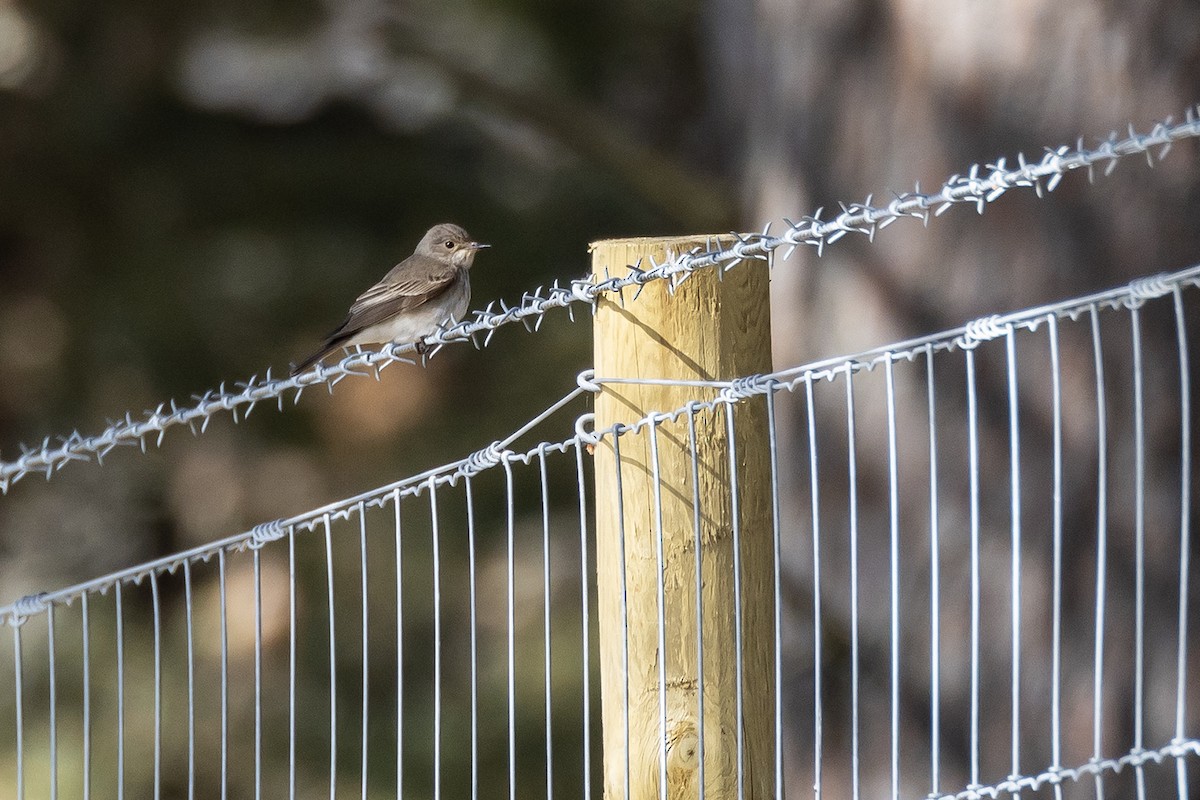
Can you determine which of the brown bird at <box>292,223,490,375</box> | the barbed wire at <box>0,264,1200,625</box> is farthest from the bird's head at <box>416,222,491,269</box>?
the barbed wire at <box>0,264,1200,625</box>

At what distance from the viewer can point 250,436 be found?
5.83m

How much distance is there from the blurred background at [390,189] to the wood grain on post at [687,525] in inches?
75.3

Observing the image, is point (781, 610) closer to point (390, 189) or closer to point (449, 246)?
point (449, 246)

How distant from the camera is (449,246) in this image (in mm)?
4590

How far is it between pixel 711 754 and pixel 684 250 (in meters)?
0.64

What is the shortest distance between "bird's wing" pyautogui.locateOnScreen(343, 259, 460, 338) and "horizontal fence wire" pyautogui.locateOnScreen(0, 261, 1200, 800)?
657mm

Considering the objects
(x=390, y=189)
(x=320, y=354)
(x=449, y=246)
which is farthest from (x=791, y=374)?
(x=390, y=189)

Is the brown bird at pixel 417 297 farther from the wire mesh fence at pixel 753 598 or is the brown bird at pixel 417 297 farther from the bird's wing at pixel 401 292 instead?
the wire mesh fence at pixel 753 598

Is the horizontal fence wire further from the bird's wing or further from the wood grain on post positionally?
the bird's wing

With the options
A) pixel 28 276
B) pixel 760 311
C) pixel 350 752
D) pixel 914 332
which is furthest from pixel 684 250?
pixel 350 752

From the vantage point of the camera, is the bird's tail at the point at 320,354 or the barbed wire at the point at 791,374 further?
the bird's tail at the point at 320,354

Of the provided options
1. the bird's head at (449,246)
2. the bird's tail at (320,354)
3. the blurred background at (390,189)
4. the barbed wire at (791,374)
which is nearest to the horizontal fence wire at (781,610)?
the barbed wire at (791,374)

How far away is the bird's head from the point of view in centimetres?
453

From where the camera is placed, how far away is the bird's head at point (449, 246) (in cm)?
453
